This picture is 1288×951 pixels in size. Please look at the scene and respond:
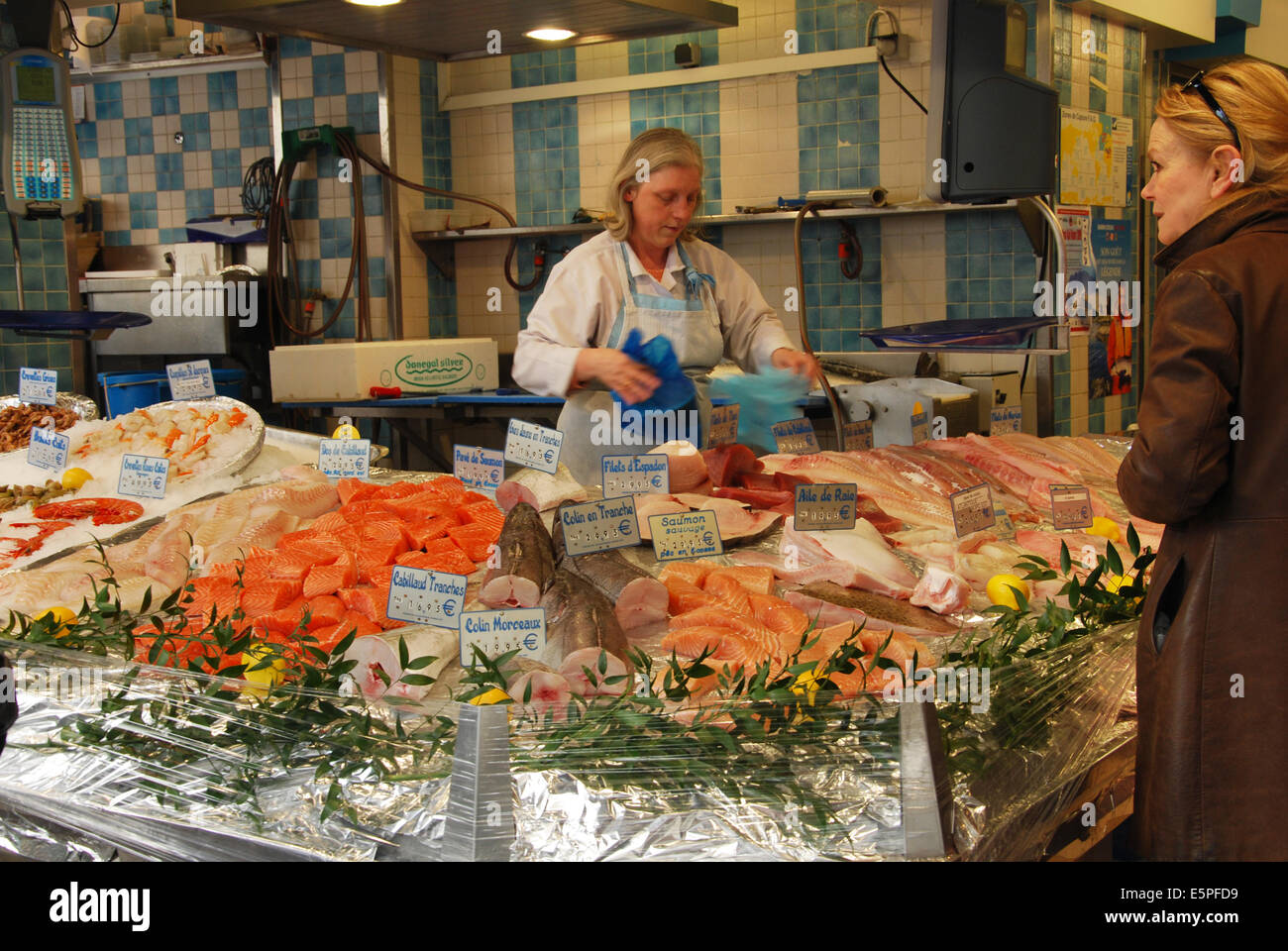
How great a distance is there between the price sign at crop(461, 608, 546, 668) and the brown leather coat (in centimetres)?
99

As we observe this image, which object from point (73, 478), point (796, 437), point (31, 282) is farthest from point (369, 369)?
point (796, 437)

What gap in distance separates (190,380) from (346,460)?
804mm

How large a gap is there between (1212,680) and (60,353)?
5.47 meters

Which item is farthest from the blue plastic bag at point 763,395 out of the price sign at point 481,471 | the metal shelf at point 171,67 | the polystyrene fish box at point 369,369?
the metal shelf at point 171,67

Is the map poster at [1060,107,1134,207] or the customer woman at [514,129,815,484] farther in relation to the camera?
the map poster at [1060,107,1134,207]

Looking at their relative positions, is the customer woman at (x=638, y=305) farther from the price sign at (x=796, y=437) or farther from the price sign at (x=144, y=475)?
the price sign at (x=144, y=475)

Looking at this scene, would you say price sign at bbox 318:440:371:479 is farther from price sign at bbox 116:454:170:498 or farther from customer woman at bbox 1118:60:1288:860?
customer woman at bbox 1118:60:1288:860

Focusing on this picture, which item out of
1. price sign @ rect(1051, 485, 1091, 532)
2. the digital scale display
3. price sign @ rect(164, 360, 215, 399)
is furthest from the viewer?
the digital scale display

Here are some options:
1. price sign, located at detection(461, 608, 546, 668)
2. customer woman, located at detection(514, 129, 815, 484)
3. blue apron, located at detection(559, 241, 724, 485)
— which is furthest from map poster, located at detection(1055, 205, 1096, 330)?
price sign, located at detection(461, 608, 546, 668)

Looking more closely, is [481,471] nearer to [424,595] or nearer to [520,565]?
[520,565]

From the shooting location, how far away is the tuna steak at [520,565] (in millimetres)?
2191

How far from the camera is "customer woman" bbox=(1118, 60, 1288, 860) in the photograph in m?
1.77

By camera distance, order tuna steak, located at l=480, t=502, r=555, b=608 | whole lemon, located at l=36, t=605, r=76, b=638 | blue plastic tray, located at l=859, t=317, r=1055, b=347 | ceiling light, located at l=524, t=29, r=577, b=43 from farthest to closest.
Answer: ceiling light, located at l=524, t=29, r=577, b=43 → blue plastic tray, located at l=859, t=317, r=1055, b=347 → tuna steak, located at l=480, t=502, r=555, b=608 → whole lemon, located at l=36, t=605, r=76, b=638
